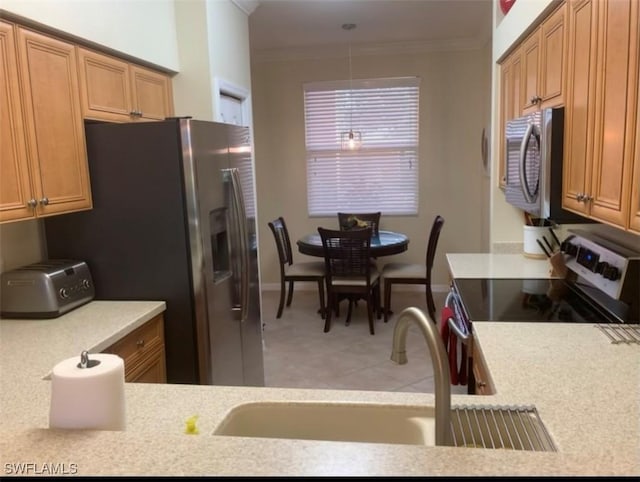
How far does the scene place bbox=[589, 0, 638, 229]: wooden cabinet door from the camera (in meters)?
1.45

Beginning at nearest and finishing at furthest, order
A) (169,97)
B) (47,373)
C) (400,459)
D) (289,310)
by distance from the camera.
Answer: (400,459), (47,373), (169,97), (289,310)

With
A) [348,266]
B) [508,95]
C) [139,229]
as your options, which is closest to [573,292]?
[508,95]

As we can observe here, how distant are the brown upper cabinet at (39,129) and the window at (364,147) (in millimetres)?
3678

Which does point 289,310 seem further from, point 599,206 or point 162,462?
point 162,462

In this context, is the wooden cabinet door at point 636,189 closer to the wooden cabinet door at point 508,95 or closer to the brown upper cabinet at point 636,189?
the brown upper cabinet at point 636,189

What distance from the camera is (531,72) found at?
8.33 ft

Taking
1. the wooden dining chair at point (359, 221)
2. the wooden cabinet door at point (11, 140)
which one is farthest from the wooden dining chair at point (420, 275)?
the wooden cabinet door at point (11, 140)

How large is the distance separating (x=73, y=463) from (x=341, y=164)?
5.13 metres

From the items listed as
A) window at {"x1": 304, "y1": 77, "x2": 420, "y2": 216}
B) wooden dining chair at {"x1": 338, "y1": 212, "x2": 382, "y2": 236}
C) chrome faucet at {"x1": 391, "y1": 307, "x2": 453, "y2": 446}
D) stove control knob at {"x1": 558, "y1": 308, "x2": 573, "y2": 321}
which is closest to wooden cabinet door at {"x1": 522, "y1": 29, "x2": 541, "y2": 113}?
stove control knob at {"x1": 558, "y1": 308, "x2": 573, "y2": 321}

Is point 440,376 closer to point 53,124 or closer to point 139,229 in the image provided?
point 139,229

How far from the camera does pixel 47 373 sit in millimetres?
1592

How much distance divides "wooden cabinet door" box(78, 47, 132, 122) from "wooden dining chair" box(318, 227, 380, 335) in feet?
6.70

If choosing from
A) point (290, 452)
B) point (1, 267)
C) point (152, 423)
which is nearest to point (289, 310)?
point (1, 267)

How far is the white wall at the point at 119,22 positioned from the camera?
2.03m
